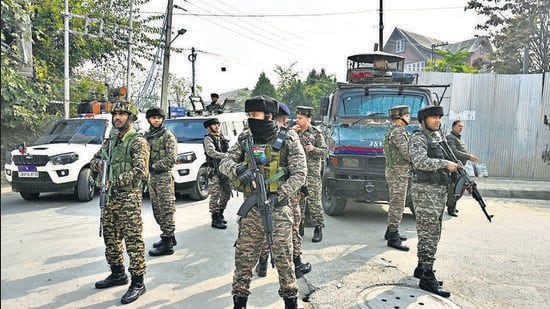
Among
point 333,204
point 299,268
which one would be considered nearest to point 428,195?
point 299,268

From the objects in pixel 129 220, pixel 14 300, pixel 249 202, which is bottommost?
pixel 14 300

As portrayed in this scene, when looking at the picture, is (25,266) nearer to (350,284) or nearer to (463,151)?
(350,284)

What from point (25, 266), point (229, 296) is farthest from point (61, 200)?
point (229, 296)

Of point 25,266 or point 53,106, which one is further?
point 53,106

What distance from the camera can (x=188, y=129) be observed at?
27.4 ft

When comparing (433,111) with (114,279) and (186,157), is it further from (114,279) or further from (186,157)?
(186,157)

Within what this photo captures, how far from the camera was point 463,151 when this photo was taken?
21.2 ft

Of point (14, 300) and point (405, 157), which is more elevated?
point (405, 157)

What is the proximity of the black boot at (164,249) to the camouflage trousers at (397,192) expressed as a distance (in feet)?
9.13

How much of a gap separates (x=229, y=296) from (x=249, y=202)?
3.67ft

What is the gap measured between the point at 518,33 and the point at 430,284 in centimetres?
1751

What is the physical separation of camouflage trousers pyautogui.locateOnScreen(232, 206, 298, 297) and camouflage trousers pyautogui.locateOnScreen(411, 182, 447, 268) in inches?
58.4

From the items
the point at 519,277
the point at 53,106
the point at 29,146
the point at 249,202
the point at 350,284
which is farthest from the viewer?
the point at 53,106

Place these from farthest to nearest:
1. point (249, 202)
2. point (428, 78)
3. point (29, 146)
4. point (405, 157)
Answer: point (428, 78) < point (29, 146) < point (405, 157) < point (249, 202)
